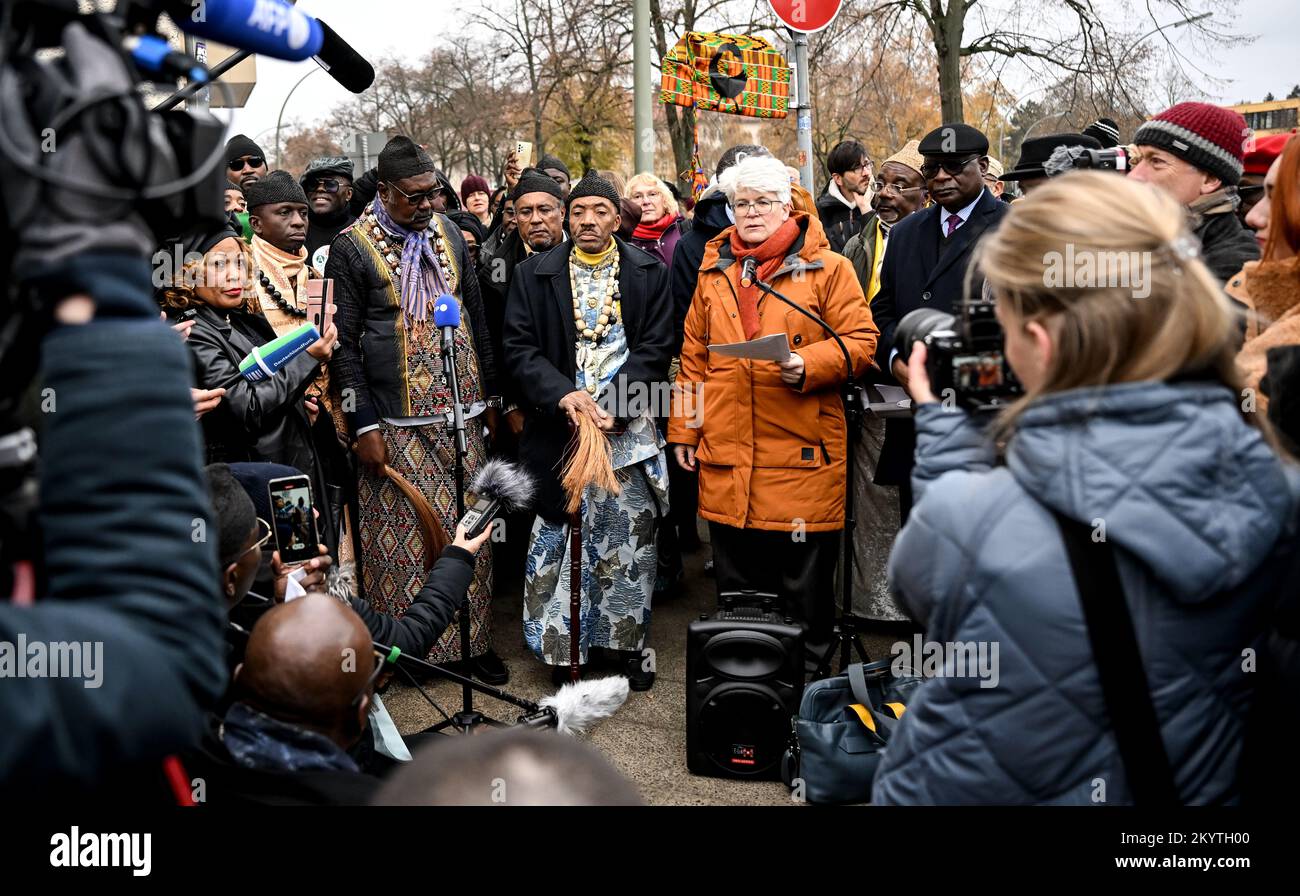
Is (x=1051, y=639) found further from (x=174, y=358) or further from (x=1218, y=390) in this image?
(x=174, y=358)

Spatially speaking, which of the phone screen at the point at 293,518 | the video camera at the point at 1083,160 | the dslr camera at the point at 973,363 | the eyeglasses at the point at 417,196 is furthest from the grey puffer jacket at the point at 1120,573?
the eyeglasses at the point at 417,196

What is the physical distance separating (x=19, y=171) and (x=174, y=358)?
22cm

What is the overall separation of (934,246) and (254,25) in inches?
152

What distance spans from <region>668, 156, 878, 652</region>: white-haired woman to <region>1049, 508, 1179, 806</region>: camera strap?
2.87 meters

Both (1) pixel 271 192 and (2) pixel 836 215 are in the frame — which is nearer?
(1) pixel 271 192

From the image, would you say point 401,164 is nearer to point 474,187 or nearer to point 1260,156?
point 1260,156

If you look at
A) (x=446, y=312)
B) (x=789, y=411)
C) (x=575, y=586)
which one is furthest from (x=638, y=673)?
(x=446, y=312)

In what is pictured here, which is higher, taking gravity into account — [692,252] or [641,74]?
[641,74]

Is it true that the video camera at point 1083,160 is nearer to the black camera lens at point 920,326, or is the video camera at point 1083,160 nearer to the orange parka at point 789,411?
the orange parka at point 789,411

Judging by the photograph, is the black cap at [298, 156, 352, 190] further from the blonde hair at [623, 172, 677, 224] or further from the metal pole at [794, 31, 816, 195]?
the metal pole at [794, 31, 816, 195]

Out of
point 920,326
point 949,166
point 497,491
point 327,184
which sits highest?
point 327,184

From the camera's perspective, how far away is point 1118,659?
1606 mm
